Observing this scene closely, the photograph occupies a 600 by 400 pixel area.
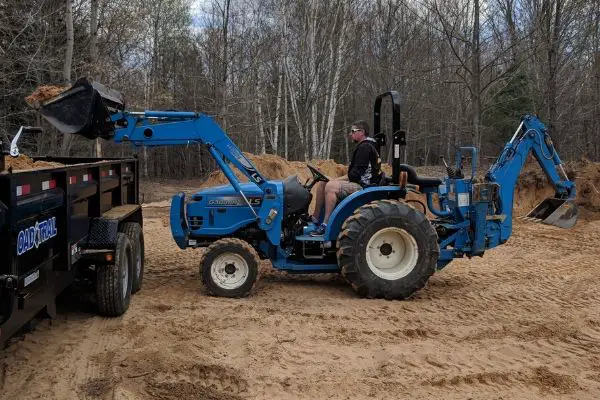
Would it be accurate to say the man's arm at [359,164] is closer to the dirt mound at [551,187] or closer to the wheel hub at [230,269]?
the wheel hub at [230,269]

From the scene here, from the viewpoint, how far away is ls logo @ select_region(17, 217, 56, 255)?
346 centimetres

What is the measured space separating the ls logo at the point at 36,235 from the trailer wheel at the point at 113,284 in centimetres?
138

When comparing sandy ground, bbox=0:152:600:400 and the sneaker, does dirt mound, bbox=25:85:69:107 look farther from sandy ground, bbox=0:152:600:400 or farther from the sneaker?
the sneaker

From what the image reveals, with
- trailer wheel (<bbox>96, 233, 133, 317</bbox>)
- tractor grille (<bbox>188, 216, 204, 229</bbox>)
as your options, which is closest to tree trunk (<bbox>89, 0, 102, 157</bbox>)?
tractor grille (<bbox>188, 216, 204, 229</bbox>)

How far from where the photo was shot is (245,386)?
165 inches

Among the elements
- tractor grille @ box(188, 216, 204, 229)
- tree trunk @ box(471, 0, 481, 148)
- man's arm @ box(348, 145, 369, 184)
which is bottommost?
tractor grille @ box(188, 216, 204, 229)

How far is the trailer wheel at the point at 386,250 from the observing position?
264 inches

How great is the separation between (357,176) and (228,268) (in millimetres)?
2007

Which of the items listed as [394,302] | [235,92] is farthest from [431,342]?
[235,92]

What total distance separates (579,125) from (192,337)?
26.1 metres

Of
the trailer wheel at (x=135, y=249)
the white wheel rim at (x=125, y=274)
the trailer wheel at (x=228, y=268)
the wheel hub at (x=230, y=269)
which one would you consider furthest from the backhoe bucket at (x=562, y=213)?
the white wheel rim at (x=125, y=274)

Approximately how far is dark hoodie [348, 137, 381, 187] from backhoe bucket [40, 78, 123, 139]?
3.06 m

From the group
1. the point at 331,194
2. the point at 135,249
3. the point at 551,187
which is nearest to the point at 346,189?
the point at 331,194

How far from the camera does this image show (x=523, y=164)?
7773 millimetres
